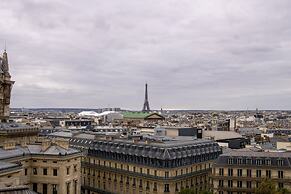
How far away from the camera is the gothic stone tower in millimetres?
115500

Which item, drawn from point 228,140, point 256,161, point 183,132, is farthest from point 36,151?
point 183,132

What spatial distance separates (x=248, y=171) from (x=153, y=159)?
70.3 feet

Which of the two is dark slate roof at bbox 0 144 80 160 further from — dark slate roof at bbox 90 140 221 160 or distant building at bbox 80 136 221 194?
dark slate roof at bbox 90 140 221 160

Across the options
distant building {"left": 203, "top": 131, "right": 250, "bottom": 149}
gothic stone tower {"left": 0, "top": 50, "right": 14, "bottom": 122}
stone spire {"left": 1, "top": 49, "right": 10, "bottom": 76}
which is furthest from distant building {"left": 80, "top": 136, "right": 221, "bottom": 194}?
stone spire {"left": 1, "top": 49, "right": 10, "bottom": 76}

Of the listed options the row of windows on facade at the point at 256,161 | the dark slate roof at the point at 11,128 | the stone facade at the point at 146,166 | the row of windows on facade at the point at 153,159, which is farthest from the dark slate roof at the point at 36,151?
the row of windows on facade at the point at 256,161

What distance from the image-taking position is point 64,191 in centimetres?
9712

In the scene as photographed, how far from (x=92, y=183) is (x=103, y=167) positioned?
7.25m

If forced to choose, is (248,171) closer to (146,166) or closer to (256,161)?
(256,161)

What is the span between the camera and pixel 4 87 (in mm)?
116938

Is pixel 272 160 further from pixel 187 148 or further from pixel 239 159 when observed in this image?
pixel 187 148

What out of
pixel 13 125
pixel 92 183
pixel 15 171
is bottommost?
pixel 92 183

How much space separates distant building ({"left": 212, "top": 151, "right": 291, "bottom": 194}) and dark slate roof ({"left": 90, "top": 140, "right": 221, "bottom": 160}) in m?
10.3

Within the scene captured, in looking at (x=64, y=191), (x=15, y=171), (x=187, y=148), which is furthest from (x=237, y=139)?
(x=15, y=171)

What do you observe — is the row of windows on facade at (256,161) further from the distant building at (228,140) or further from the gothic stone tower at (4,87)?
the gothic stone tower at (4,87)
